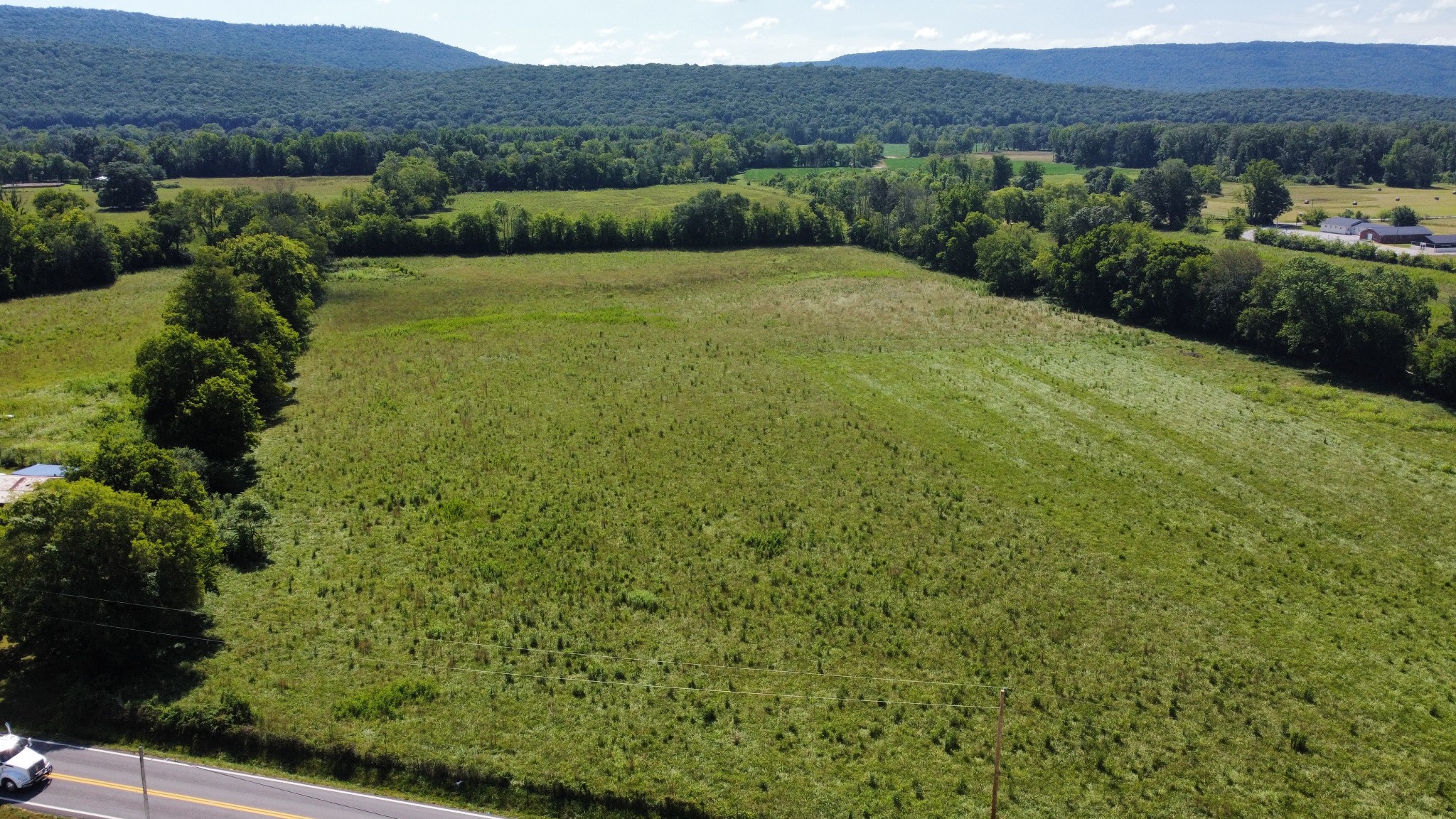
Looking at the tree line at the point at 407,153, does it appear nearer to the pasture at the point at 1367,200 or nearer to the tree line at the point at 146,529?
the pasture at the point at 1367,200

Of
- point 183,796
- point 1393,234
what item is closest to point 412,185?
point 183,796

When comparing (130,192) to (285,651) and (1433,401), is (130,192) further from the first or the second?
(1433,401)

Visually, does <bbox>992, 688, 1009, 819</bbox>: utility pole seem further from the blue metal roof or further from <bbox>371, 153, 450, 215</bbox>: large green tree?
<bbox>371, 153, 450, 215</bbox>: large green tree

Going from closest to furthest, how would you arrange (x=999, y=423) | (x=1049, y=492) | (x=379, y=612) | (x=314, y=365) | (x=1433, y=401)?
(x=379, y=612) → (x=1049, y=492) → (x=999, y=423) → (x=1433, y=401) → (x=314, y=365)

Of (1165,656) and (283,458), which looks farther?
(283,458)

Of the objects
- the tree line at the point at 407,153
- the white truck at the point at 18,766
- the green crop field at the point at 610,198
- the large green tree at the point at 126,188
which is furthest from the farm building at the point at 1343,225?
the large green tree at the point at 126,188

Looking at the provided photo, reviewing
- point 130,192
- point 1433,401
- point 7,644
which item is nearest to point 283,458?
point 7,644

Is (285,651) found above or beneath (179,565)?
beneath

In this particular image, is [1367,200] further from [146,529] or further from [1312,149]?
[146,529]
